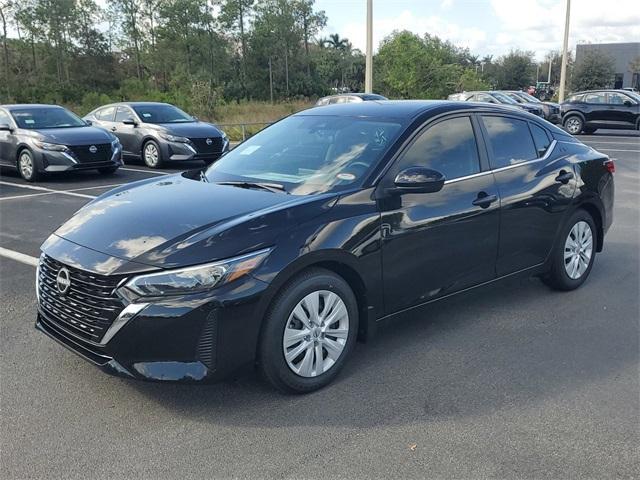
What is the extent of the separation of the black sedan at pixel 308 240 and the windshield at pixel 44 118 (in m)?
9.55

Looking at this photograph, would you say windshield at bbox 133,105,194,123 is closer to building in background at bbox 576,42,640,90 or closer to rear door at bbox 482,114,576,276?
rear door at bbox 482,114,576,276

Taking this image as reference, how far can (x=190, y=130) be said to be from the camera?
14.7m

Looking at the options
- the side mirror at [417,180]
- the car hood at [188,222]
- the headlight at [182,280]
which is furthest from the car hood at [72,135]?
the headlight at [182,280]

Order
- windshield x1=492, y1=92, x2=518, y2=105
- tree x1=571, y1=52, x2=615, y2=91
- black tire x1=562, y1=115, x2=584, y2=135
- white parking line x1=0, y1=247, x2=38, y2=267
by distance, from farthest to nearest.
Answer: tree x1=571, y1=52, x2=615, y2=91 < windshield x1=492, y1=92, x2=518, y2=105 < black tire x1=562, y1=115, x2=584, y2=135 < white parking line x1=0, y1=247, x2=38, y2=267

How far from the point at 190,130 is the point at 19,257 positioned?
858cm

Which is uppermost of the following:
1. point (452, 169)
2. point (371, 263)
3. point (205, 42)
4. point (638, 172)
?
point (205, 42)

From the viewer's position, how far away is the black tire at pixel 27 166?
40.3 ft

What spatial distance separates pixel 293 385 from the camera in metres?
3.59

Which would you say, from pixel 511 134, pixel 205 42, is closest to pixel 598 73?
pixel 205 42

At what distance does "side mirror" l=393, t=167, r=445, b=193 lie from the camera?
3973 millimetres

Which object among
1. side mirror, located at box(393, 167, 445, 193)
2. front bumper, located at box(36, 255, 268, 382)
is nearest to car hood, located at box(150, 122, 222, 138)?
side mirror, located at box(393, 167, 445, 193)

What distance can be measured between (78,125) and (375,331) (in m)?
11.3

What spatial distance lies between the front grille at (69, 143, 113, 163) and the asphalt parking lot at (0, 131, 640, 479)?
311 inches

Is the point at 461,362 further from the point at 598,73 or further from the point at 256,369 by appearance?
the point at 598,73
